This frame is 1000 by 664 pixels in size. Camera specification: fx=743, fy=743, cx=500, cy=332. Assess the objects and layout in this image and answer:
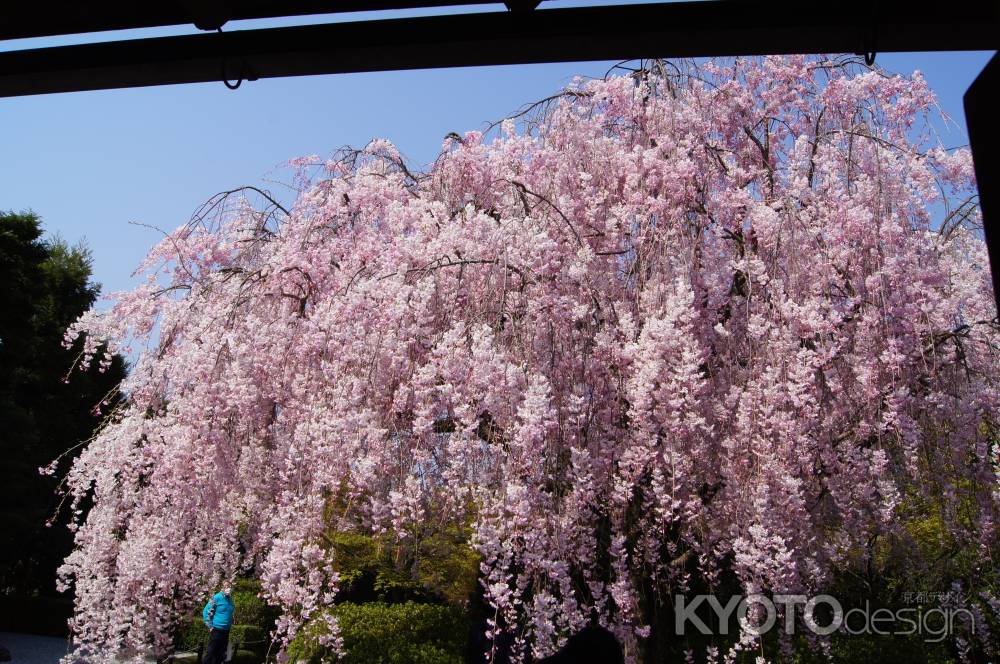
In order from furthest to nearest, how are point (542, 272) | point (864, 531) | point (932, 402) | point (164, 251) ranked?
point (164, 251) < point (864, 531) < point (932, 402) < point (542, 272)

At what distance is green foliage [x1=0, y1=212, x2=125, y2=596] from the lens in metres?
15.0

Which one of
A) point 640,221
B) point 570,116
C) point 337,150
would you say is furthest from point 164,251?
point 640,221

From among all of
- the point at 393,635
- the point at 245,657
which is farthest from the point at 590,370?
the point at 245,657

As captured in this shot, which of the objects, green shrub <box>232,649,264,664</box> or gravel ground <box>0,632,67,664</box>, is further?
gravel ground <box>0,632,67,664</box>

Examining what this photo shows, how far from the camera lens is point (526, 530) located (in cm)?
356

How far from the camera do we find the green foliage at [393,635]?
5992 millimetres

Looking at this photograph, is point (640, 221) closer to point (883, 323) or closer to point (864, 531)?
point (883, 323)

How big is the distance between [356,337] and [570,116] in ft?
7.57

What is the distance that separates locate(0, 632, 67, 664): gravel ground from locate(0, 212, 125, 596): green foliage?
59.1 inches

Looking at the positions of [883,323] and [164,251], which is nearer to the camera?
[883,323]

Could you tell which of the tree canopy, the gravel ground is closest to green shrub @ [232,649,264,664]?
the gravel ground

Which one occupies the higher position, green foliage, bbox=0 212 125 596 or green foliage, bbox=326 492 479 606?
green foliage, bbox=0 212 125 596

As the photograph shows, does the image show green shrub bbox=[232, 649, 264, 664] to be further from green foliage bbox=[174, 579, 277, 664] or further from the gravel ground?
the gravel ground

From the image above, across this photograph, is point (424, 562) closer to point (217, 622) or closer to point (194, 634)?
point (217, 622)
